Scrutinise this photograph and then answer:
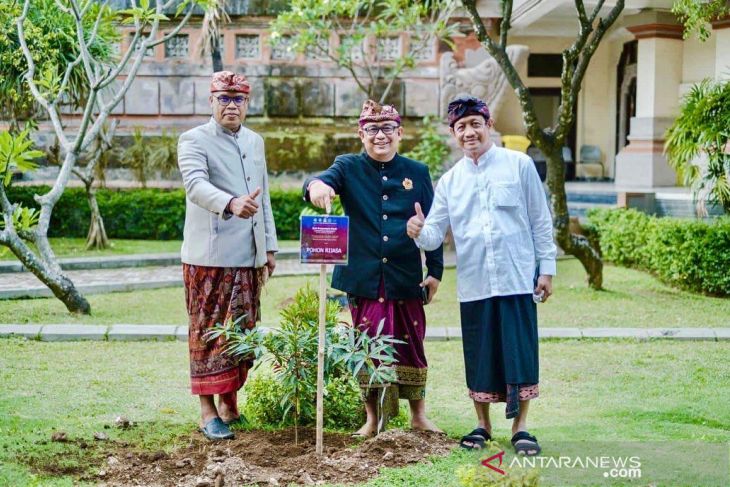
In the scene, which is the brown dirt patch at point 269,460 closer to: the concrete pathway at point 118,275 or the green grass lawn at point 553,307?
the green grass lawn at point 553,307

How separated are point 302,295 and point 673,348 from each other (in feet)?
14.3

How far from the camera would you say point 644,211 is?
15156 millimetres

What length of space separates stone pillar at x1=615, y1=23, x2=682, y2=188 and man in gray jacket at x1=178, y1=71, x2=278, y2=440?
1328cm

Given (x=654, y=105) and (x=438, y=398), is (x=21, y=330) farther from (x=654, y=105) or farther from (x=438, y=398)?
(x=654, y=105)

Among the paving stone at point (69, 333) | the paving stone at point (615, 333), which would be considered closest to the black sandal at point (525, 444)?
the paving stone at point (615, 333)

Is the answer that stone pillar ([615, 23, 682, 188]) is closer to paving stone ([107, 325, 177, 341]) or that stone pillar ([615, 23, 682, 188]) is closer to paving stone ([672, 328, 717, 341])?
paving stone ([672, 328, 717, 341])

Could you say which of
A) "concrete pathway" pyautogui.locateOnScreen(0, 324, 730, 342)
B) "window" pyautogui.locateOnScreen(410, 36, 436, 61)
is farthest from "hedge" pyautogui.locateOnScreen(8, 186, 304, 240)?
"concrete pathway" pyautogui.locateOnScreen(0, 324, 730, 342)

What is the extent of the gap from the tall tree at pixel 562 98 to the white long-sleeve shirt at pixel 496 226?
5582 mm

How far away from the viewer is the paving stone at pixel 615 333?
9.43 meters

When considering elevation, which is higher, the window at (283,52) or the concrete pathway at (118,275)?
the window at (283,52)

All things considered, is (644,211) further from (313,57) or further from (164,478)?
(164,478)

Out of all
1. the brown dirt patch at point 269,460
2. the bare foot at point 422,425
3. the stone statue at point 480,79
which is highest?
the stone statue at point 480,79

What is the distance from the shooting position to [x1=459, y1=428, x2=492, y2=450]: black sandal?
5551 millimetres

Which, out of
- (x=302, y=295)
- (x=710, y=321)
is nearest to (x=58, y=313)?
(x=302, y=295)
